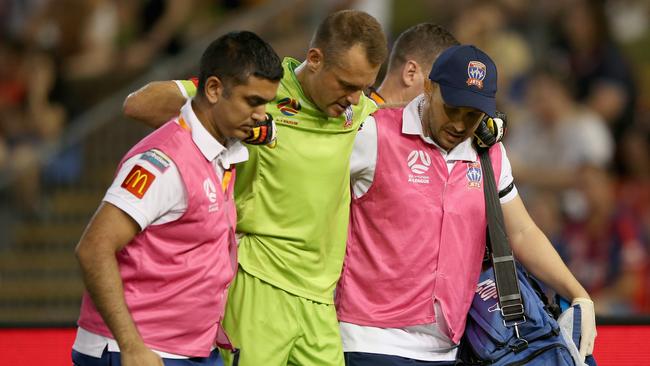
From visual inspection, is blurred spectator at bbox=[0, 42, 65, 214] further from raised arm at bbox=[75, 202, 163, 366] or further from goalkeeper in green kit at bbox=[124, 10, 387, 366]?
raised arm at bbox=[75, 202, 163, 366]

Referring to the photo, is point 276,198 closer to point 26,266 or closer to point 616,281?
point 616,281

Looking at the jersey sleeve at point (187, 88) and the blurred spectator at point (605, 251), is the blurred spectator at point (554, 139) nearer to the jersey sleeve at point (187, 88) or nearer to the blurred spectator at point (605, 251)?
the blurred spectator at point (605, 251)

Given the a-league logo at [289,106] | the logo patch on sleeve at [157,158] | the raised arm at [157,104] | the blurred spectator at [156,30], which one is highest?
the blurred spectator at [156,30]

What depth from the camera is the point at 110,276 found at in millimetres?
3367

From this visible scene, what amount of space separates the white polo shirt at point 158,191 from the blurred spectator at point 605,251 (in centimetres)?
455

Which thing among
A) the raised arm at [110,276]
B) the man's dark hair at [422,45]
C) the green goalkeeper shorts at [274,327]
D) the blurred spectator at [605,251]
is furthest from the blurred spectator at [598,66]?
the raised arm at [110,276]

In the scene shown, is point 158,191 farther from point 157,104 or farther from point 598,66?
point 598,66

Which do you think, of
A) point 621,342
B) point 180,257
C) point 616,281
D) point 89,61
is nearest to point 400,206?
point 180,257

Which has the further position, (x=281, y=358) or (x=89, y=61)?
(x=89, y=61)

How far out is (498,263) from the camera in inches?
162

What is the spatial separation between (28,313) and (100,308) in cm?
634

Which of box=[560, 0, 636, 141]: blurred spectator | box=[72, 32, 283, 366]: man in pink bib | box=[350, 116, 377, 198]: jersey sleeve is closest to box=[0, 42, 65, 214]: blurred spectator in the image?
box=[560, 0, 636, 141]: blurred spectator

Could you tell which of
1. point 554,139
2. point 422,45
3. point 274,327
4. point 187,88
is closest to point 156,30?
point 554,139

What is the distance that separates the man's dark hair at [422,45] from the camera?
4664 millimetres
